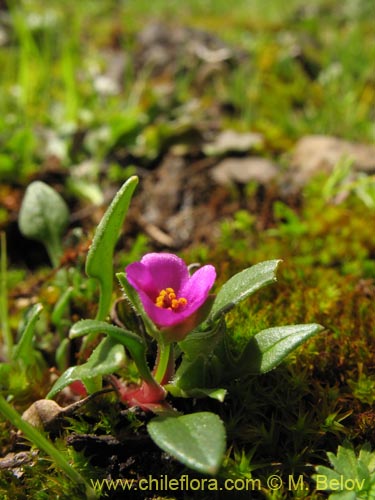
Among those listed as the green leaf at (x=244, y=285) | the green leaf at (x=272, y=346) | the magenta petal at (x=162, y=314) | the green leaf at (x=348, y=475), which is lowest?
the green leaf at (x=348, y=475)

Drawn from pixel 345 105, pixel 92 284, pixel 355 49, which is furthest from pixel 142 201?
pixel 355 49

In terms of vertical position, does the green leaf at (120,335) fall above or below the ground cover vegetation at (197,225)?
above

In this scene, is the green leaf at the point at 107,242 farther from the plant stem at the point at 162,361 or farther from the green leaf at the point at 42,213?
the green leaf at the point at 42,213

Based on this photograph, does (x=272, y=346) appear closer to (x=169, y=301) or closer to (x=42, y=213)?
(x=169, y=301)

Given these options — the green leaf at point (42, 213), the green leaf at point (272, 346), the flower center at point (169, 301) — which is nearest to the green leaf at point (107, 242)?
the flower center at point (169, 301)

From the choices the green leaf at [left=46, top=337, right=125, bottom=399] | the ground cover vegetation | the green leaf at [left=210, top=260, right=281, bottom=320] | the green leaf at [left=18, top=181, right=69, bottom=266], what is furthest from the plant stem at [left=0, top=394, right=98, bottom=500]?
the green leaf at [left=18, top=181, right=69, bottom=266]

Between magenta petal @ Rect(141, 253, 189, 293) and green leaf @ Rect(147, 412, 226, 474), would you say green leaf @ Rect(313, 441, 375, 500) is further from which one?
magenta petal @ Rect(141, 253, 189, 293)

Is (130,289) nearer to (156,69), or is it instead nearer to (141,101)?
(141,101)

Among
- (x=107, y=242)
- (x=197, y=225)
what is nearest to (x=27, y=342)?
(x=107, y=242)
